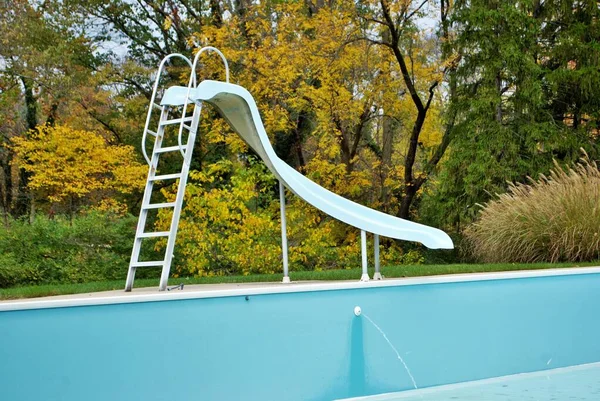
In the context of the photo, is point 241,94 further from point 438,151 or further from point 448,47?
point 438,151

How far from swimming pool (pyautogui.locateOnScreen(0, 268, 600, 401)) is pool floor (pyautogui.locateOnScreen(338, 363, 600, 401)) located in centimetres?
7

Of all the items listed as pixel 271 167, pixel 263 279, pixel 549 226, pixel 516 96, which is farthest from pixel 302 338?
pixel 516 96

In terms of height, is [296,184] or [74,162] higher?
[74,162]

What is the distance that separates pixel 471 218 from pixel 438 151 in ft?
9.57

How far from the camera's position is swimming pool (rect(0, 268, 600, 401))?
3951 mm

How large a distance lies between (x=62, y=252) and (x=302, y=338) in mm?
7170

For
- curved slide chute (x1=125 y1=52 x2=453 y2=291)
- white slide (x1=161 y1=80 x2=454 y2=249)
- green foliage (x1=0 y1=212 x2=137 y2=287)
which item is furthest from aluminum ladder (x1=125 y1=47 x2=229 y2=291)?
green foliage (x1=0 y1=212 x2=137 y2=287)

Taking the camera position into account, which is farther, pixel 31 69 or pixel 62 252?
pixel 31 69

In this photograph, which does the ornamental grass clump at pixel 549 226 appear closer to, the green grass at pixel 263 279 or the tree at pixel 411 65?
the green grass at pixel 263 279

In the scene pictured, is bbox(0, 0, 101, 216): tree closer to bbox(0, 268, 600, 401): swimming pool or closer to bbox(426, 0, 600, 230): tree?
bbox(426, 0, 600, 230): tree

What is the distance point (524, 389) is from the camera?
17.3ft

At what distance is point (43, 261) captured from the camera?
408 inches

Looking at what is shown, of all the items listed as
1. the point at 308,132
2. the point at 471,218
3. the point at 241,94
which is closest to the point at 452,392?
the point at 241,94

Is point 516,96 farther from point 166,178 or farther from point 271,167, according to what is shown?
point 166,178
